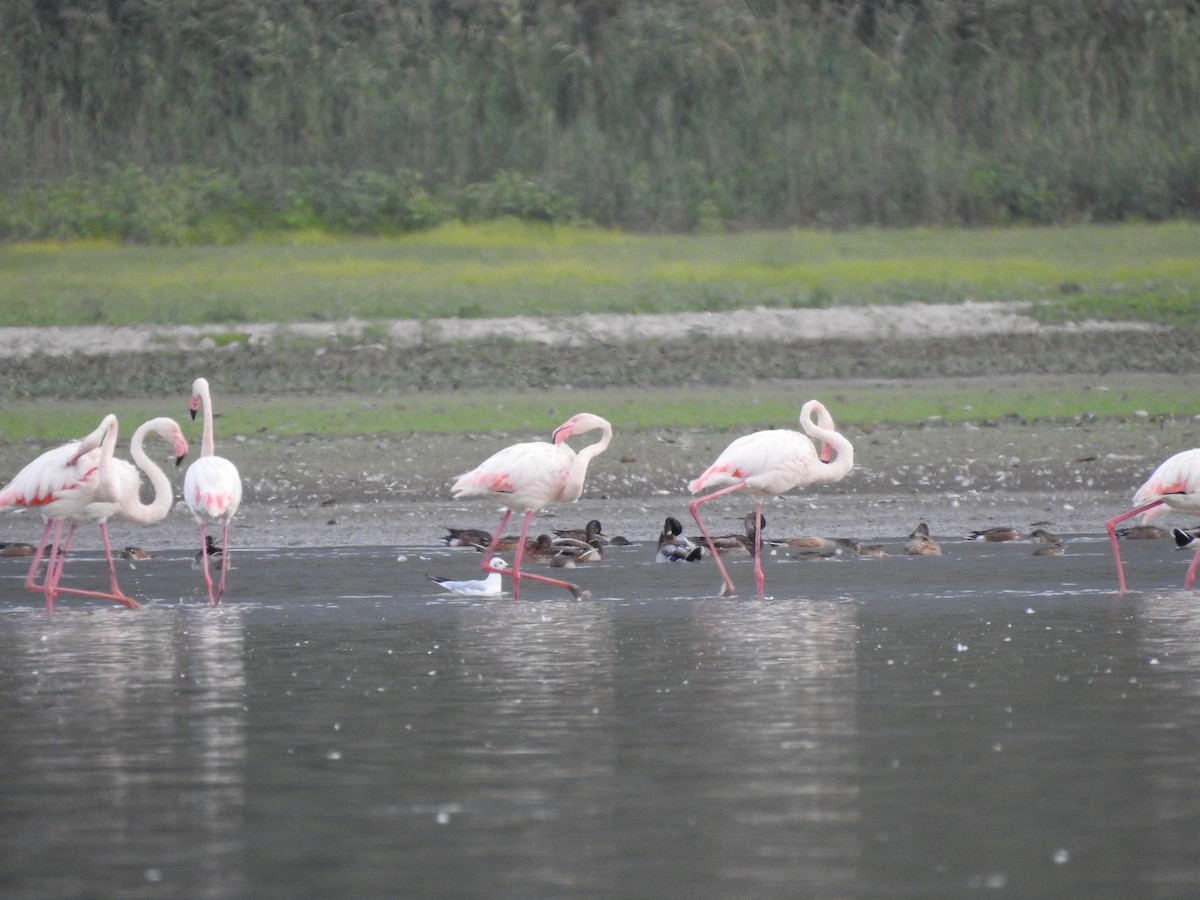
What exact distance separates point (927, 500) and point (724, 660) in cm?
621

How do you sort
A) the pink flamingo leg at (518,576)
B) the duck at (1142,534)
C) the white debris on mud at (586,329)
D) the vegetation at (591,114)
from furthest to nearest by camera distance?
1. the vegetation at (591,114)
2. the white debris on mud at (586,329)
3. the duck at (1142,534)
4. the pink flamingo leg at (518,576)

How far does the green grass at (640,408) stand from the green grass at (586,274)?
2589 mm

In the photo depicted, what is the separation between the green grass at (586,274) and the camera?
21.3 metres

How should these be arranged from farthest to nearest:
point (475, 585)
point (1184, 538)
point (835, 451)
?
1. point (835, 451)
2. point (1184, 538)
3. point (475, 585)

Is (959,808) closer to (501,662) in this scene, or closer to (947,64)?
(501,662)

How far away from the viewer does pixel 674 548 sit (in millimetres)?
12133

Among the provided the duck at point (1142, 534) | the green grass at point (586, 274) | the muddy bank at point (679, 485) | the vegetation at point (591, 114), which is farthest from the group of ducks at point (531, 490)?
the vegetation at point (591, 114)

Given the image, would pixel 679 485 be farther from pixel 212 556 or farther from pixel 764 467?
pixel 212 556

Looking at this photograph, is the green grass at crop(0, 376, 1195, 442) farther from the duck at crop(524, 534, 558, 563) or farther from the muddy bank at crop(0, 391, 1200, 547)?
the duck at crop(524, 534, 558, 563)

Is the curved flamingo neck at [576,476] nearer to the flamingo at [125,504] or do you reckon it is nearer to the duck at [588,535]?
the duck at [588,535]

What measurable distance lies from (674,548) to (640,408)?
225 inches

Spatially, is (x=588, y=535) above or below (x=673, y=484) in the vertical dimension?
below

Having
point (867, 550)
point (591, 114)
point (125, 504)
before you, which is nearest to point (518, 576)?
point (867, 550)

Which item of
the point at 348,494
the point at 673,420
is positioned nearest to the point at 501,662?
the point at 348,494
